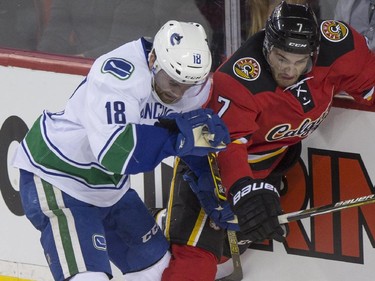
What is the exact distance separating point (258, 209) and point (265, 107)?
1.19 feet

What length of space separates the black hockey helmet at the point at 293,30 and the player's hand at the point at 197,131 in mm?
372

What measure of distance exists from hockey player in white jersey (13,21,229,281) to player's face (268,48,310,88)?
22 centimetres

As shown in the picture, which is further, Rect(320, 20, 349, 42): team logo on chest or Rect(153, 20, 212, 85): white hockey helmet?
Rect(320, 20, 349, 42): team logo on chest

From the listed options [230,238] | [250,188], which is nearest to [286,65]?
[250,188]

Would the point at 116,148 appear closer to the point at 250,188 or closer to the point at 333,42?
the point at 250,188

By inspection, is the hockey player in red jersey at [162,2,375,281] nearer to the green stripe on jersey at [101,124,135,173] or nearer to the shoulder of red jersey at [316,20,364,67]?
the shoulder of red jersey at [316,20,364,67]

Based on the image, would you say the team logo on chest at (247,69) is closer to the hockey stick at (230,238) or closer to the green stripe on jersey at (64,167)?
the hockey stick at (230,238)

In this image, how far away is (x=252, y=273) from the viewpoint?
14.6 feet

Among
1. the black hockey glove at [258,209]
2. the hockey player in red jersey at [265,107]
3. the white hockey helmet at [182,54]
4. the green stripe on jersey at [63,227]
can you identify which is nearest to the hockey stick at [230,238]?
the hockey player in red jersey at [265,107]

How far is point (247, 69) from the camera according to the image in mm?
3992

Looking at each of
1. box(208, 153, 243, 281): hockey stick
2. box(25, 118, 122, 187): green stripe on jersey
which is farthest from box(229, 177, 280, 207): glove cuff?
box(25, 118, 122, 187): green stripe on jersey

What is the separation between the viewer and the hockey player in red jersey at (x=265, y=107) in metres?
3.88

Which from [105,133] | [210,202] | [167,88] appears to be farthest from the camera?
[210,202]

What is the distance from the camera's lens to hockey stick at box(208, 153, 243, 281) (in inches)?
158
